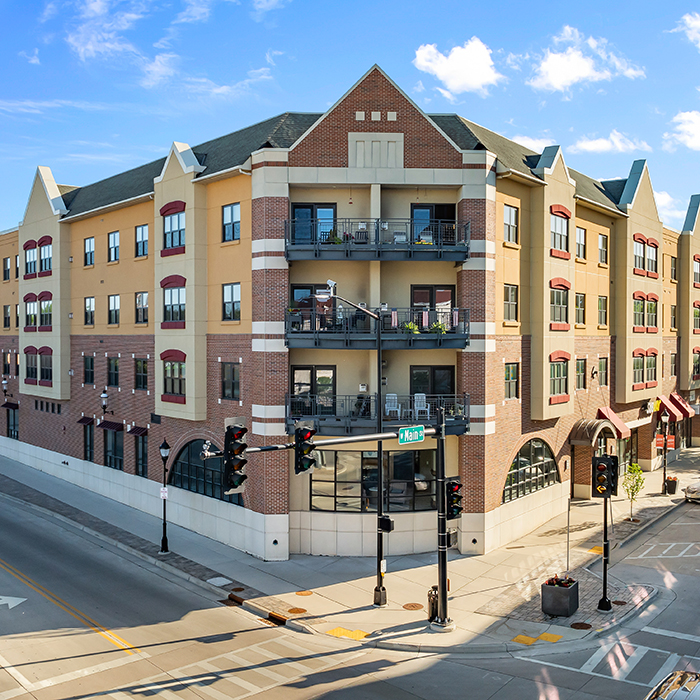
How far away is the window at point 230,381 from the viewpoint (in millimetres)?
25609

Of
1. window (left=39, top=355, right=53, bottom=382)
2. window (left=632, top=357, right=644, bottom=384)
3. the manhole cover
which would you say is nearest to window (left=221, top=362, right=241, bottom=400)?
the manhole cover

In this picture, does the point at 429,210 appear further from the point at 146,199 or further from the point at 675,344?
the point at 675,344

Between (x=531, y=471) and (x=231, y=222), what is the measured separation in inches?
629

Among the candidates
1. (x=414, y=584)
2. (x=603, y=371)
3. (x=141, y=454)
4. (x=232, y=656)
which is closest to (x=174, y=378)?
(x=141, y=454)

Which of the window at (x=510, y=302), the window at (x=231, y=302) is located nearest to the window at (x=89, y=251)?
the window at (x=231, y=302)

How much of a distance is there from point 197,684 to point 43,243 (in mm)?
31226

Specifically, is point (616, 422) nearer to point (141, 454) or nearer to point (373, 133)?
point (373, 133)

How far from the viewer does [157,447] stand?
30.0 meters

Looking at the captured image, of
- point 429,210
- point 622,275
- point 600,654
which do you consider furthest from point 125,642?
point 622,275

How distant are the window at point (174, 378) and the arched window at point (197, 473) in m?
2.32

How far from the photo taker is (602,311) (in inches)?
1336

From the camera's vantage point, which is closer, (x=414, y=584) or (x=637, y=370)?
(x=414, y=584)

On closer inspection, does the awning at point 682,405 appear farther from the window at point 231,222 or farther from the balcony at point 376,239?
the window at point 231,222

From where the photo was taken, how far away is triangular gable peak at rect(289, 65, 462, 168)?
931 inches
